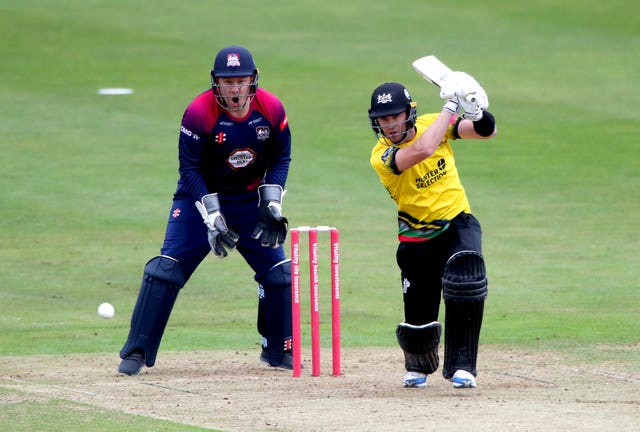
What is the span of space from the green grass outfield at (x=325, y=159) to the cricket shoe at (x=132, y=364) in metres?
1.33

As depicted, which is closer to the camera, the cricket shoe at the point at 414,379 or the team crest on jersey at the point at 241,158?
the cricket shoe at the point at 414,379

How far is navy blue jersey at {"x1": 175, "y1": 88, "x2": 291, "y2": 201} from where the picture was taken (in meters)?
8.94

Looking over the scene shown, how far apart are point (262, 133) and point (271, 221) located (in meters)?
0.61

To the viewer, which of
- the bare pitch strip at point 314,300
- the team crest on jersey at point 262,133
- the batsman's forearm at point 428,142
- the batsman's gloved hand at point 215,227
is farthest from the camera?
the team crest on jersey at point 262,133

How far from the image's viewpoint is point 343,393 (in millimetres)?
8133

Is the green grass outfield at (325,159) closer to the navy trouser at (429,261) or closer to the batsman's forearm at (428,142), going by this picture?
the navy trouser at (429,261)

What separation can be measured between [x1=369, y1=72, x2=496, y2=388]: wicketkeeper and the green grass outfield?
61.1 inches

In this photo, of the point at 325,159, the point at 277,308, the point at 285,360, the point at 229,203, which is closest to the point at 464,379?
the point at 285,360

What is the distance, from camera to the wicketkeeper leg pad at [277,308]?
9.29 metres

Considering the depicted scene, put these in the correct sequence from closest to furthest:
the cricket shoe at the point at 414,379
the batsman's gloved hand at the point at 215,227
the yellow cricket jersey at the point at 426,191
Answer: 1. the yellow cricket jersey at the point at 426,191
2. the cricket shoe at the point at 414,379
3. the batsman's gloved hand at the point at 215,227

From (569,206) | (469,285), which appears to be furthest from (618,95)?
(469,285)

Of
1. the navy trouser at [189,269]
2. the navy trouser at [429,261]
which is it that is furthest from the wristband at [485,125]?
the navy trouser at [189,269]

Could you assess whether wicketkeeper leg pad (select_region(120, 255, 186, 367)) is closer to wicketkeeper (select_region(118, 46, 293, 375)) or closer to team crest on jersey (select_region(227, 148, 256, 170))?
wicketkeeper (select_region(118, 46, 293, 375))

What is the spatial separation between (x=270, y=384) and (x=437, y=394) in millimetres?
1100
